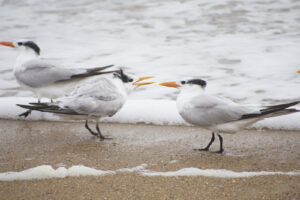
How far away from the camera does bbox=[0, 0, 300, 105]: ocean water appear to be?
17.7 ft

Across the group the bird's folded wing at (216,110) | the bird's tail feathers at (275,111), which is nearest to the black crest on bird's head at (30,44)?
the bird's folded wing at (216,110)

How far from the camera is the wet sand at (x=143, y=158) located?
262 cm

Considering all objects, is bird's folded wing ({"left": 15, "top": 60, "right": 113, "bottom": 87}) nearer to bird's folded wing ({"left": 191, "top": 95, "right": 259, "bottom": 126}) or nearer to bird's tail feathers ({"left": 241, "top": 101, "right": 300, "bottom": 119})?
bird's folded wing ({"left": 191, "top": 95, "right": 259, "bottom": 126})

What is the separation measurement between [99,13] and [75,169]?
24.3ft

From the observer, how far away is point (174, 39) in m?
7.69

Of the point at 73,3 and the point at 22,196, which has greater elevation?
the point at 73,3

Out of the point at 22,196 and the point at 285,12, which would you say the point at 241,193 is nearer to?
the point at 22,196

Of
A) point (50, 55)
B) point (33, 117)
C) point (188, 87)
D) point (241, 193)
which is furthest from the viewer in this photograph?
point (50, 55)

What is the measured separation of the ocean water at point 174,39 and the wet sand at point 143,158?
3.57 feet

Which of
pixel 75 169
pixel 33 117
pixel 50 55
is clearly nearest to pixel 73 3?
pixel 50 55

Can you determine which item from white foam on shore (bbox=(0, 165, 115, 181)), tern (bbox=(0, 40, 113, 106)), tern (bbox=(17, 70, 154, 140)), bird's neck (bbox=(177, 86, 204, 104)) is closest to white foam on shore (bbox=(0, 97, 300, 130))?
tern (bbox=(0, 40, 113, 106))

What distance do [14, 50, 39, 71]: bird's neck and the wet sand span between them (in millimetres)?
806

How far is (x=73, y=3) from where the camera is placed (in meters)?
10.8

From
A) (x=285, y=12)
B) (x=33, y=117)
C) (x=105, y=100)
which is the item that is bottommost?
(x=33, y=117)
